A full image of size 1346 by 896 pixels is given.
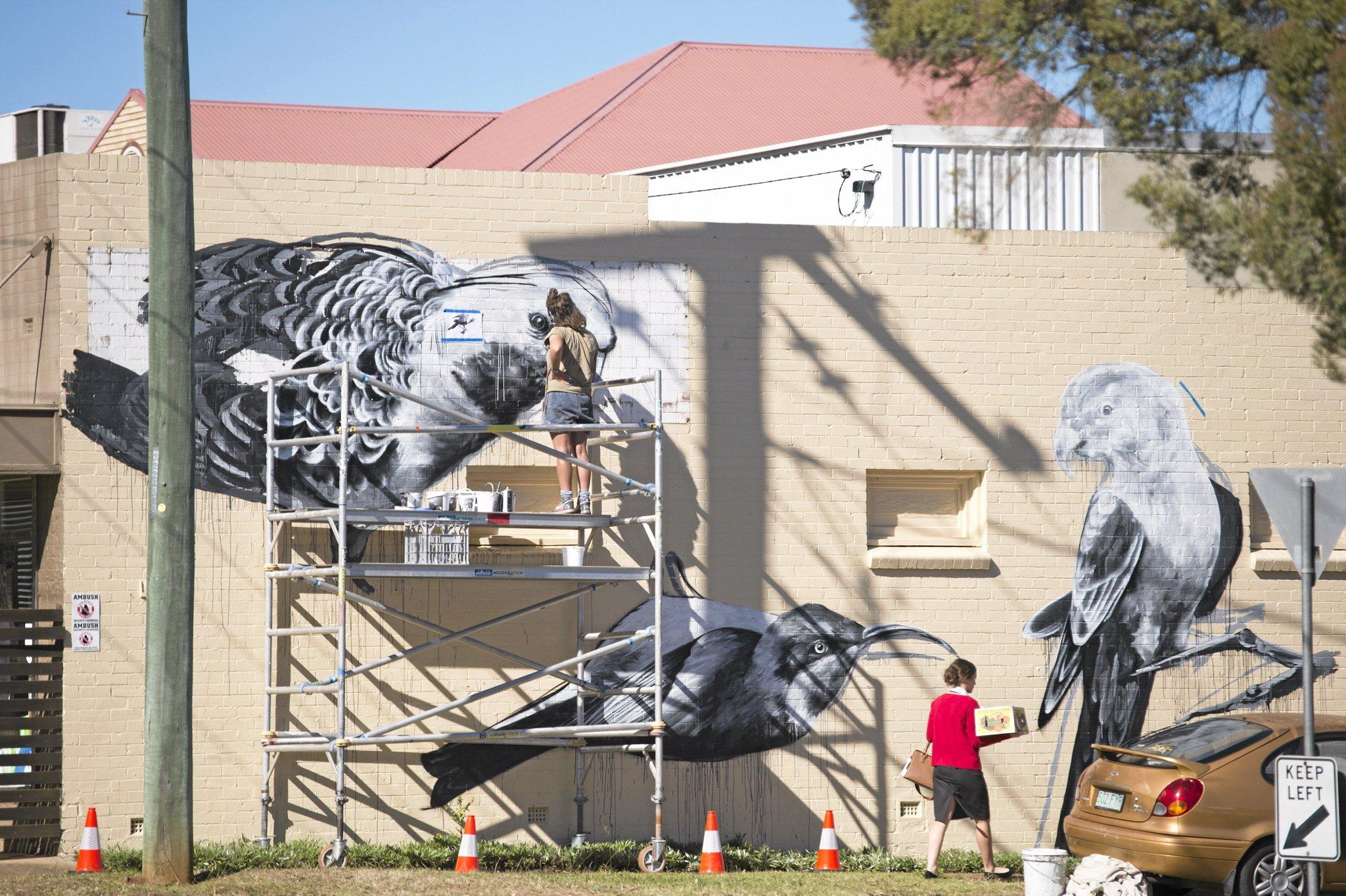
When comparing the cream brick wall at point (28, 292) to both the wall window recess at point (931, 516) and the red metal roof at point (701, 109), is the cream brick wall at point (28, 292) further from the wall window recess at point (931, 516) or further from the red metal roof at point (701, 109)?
the red metal roof at point (701, 109)

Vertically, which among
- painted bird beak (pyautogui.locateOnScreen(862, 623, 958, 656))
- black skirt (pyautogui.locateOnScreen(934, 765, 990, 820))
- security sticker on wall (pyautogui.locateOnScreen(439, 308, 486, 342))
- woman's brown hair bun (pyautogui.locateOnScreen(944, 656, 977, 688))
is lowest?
black skirt (pyautogui.locateOnScreen(934, 765, 990, 820))

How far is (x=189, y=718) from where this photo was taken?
966 cm

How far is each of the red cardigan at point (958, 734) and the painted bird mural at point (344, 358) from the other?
397cm

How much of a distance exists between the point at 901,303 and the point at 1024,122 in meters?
3.61

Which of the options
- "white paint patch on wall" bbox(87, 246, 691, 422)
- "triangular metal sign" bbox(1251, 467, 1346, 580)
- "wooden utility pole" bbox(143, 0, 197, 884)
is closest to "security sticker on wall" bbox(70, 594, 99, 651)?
"wooden utility pole" bbox(143, 0, 197, 884)

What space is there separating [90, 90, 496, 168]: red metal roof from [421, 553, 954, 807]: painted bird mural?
15.5m

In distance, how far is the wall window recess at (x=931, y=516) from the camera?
1248 centimetres

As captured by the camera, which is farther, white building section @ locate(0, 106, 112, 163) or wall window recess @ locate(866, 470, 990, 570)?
white building section @ locate(0, 106, 112, 163)

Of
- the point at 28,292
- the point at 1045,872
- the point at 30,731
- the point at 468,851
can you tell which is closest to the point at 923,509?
the point at 1045,872

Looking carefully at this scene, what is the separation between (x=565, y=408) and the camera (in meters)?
11.7

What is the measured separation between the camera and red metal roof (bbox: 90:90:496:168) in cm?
2570

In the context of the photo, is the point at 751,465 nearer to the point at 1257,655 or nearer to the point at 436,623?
the point at 436,623

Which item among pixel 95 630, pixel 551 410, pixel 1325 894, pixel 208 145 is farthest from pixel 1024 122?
pixel 208 145

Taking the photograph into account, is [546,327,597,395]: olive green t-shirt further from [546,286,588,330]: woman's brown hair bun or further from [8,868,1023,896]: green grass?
[8,868,1023,896]: green grass
